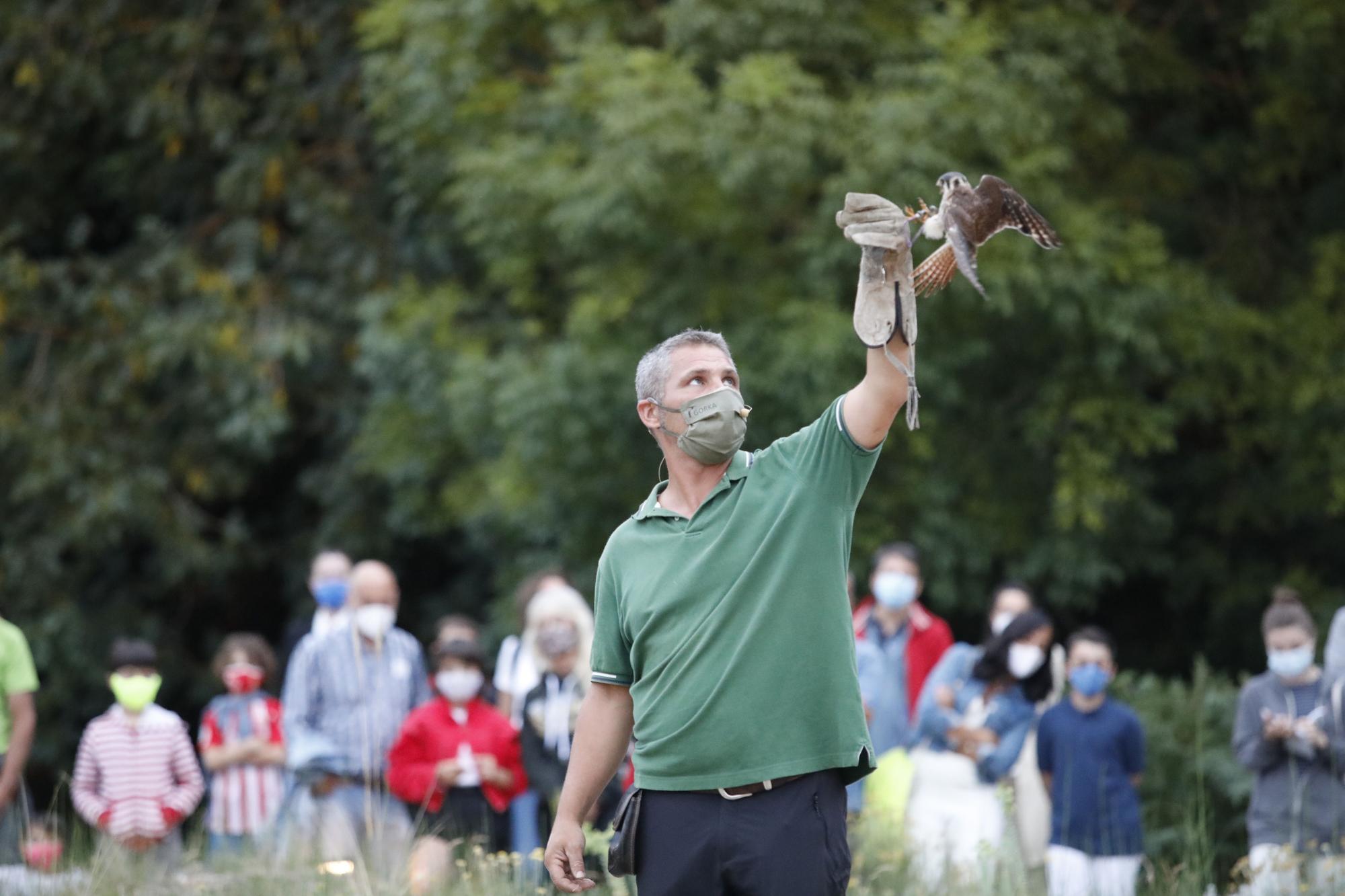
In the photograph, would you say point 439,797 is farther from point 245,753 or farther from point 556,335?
point 556,335

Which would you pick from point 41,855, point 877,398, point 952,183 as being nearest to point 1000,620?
point 41,855

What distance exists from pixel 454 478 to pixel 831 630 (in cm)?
1040

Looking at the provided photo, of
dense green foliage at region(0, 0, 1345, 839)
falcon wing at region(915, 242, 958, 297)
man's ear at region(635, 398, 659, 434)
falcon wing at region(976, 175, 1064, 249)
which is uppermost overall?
dense green foliage at region(0, 0, 1345, 839)

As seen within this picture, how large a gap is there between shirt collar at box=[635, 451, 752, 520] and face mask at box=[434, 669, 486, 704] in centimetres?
406

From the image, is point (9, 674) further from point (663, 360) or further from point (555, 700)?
point (663, 360)

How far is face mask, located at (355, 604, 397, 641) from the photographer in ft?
26.8

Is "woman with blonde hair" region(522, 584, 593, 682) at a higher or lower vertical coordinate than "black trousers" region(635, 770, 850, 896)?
higher

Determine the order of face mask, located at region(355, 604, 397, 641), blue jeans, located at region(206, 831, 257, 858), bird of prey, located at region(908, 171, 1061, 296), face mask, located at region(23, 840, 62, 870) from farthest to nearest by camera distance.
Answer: face mask, located at region(355, 604, 397, 641) < blue jeans, located at region(206, 831, 257, 858) < face mask, located at region(23, 840, 62, 870) < bird of prey, located at region(908, 171, 1061, 296)

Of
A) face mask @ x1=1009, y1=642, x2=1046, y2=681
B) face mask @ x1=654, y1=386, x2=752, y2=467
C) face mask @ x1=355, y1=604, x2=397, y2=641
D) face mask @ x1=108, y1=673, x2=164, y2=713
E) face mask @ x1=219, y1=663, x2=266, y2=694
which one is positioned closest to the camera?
face mask @ x1=654, y1=386, x2=752, y2=467

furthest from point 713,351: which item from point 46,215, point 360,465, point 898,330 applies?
point 46,215

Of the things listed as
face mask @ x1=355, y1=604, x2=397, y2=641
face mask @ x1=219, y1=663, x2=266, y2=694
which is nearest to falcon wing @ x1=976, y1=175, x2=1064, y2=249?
face mask @ x1=355, y1=604, x2=397, y2=641

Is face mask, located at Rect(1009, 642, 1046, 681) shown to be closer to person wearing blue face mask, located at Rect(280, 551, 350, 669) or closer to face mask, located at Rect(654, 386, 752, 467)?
person wearing blue face mask, located at Rect(280, 551, 350, 669)

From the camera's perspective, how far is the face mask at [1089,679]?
712 cm

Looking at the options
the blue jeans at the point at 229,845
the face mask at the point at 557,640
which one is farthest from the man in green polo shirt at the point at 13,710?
the face mask at the point at 557,640
